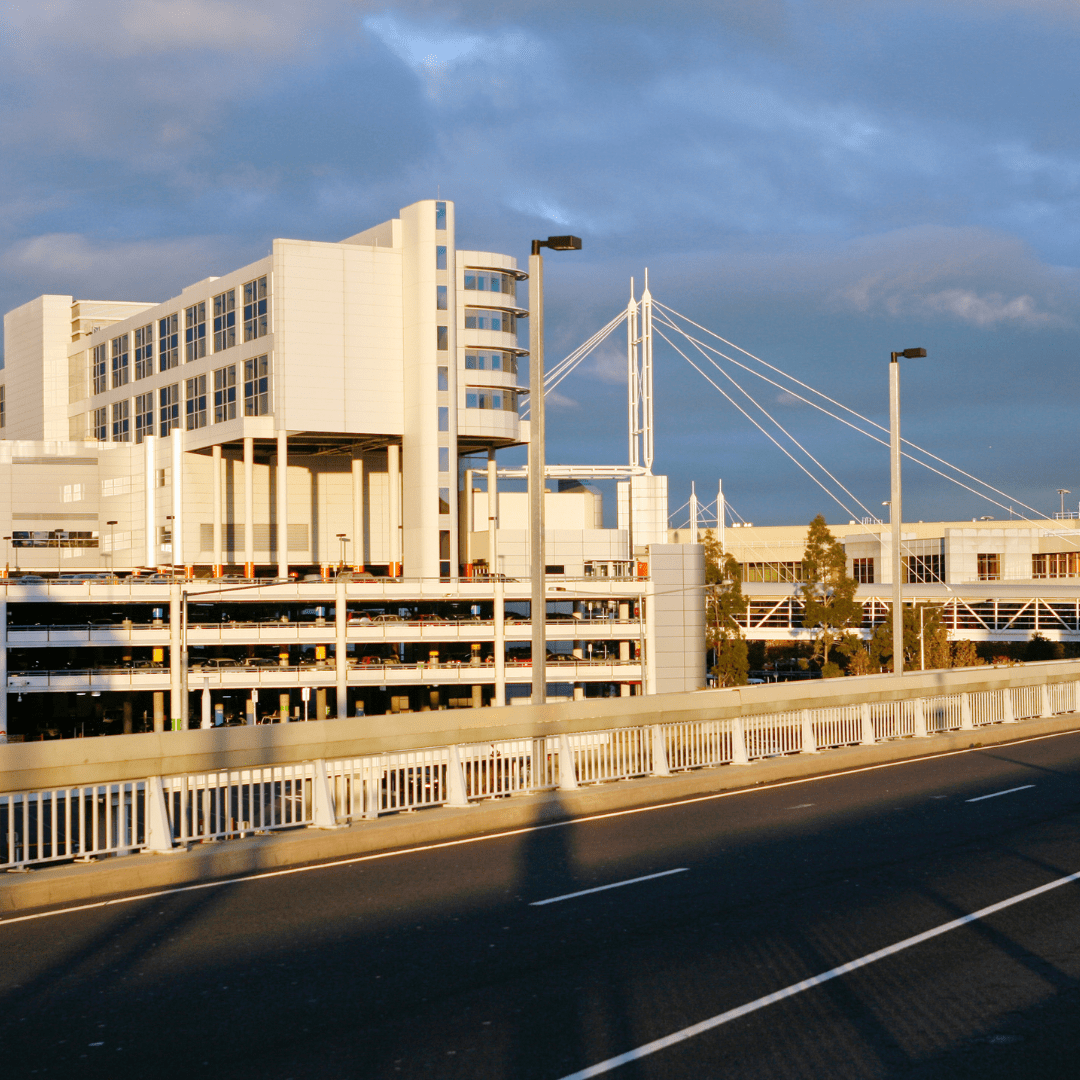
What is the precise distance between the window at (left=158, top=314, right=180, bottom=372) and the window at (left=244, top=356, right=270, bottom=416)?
865cm

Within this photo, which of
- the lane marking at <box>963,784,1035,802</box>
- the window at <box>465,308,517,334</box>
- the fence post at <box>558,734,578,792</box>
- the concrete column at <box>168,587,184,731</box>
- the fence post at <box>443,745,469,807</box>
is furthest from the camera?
the window at <box>465,308,517,334</box>

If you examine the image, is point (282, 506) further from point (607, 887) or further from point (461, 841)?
point (607, 887)

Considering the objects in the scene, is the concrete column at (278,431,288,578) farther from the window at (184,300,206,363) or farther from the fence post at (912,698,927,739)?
the fence post at (912,698,927,739)

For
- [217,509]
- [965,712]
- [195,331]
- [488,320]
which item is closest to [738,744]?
[965,712]

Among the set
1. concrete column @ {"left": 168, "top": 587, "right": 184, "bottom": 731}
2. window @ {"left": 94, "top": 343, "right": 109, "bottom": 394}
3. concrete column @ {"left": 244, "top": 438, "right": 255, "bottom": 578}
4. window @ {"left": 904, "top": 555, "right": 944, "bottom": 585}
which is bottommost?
concrete column @ {"left": 168, "top": 587, "right": 184, "bottom": 731}

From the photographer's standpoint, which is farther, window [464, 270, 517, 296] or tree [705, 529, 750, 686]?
tree [705, 529, 750, 686]

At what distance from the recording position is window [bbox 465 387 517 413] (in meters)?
89.4

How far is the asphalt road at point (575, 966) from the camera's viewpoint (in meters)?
7.92

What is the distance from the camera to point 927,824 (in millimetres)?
17312

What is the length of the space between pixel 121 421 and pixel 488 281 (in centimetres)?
3124

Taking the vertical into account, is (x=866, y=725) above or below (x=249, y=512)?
below

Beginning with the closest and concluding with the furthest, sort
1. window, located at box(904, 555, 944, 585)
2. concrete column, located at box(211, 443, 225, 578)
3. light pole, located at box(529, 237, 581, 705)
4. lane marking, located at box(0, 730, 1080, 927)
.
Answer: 1. lane marking, located at box(0, 730, 1080, 927)
2. light pole, located at box(529, 237, 581, 705)
3. concrete column, located at box(211, 443, 225, 578)
4. window, located at box(904, 555, 944, 585)

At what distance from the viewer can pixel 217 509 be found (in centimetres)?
9194

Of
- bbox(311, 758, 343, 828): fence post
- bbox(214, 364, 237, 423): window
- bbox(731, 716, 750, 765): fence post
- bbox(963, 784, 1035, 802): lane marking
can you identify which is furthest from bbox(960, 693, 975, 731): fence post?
bbox(214, 364, 237, 423): window
